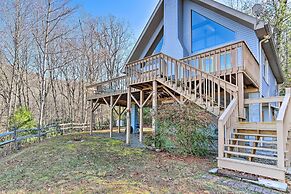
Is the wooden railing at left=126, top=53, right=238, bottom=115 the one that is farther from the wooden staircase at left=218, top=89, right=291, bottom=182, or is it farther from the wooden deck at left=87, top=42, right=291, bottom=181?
the wooden staircase at left=218, top=89, right=291, bottom=182

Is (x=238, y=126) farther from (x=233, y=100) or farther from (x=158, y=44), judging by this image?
(x=158, y=44)

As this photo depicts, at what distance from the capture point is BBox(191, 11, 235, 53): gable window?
985 centimetres

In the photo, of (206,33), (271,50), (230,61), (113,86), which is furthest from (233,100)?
(113,86)

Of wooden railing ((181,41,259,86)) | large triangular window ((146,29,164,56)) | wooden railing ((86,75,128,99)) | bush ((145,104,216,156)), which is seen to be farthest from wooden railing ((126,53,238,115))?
large triangular window ((146,29,164,56))

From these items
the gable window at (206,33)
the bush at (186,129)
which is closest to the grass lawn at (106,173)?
the bush at (186,129)

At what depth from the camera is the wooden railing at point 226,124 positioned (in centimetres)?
514

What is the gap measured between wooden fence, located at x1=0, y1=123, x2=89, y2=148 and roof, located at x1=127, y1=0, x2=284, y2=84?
7.28m

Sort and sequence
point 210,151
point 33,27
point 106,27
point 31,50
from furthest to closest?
point 106,27 < point 31,50 < point 33,27 < point 210,151

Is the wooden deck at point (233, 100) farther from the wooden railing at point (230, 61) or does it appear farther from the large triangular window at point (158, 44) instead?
the large triangular window at point (158, 44)

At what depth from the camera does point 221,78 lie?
8.05 meters

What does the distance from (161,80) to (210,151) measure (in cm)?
321

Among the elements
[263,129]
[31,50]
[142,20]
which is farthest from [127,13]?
[263,129]

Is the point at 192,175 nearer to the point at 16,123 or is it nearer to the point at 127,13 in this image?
the point at 16,123

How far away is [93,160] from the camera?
20.7 ft
